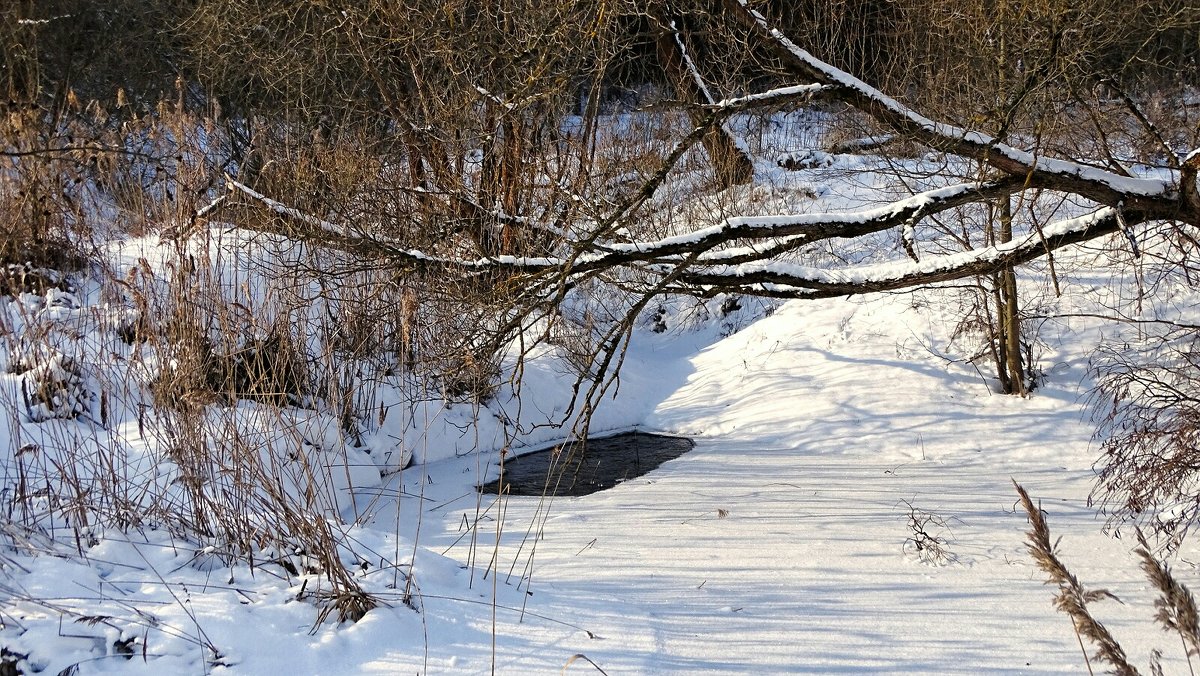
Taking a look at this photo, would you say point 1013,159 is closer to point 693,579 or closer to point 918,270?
point 918,270

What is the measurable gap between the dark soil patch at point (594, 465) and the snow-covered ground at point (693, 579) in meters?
0.25

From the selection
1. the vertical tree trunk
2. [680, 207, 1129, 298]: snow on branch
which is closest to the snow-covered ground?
the vertical tree trunk

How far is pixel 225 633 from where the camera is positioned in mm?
3041

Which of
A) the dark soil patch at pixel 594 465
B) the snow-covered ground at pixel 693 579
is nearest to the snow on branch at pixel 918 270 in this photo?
the snow-covered ground at pixel 693 579

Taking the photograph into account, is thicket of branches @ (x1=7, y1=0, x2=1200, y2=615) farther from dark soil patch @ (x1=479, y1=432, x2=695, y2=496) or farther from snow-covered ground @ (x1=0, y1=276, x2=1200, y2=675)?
dark soil patch @ (x1=479, y1=432, x2=695, y2=496)

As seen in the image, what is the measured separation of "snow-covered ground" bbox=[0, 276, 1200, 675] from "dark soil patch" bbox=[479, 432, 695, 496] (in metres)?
0.25

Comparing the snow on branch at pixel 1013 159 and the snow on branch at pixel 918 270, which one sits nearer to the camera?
the snow on branch at pixel 1013 159

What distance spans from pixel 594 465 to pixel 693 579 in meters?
3.09

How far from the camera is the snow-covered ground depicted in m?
3.05

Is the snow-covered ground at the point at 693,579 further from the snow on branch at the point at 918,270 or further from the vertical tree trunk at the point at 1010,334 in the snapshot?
the snow on branch at the point at 918,270

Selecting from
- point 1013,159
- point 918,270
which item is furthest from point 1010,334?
point 1013,159

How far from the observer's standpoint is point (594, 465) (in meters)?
7.04

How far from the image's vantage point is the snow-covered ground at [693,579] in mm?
3053

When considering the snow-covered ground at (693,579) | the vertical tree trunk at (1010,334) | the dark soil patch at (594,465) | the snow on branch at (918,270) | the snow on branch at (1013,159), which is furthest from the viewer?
the vertical tree trunk at (1010,334)
